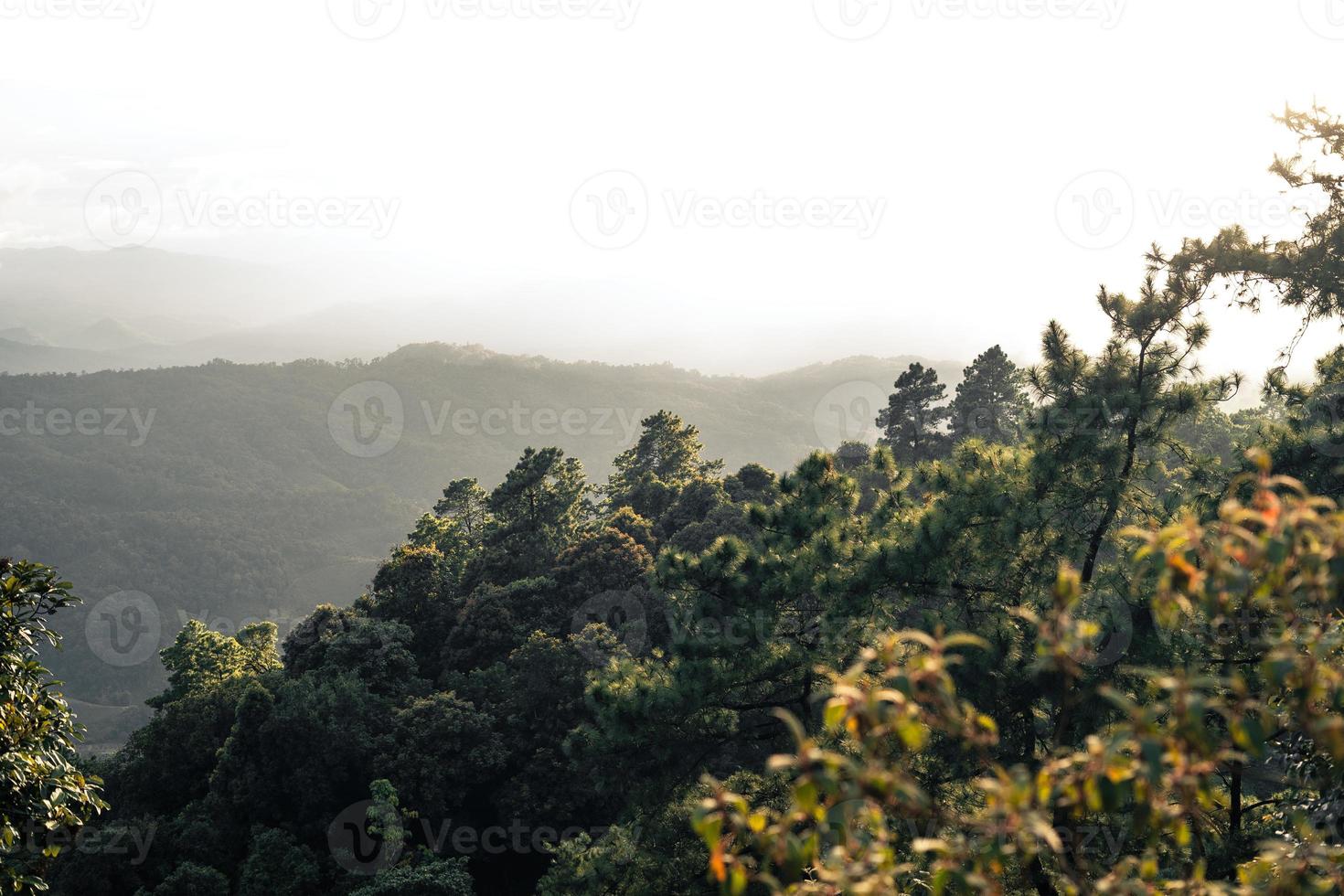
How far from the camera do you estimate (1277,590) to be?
3092mm

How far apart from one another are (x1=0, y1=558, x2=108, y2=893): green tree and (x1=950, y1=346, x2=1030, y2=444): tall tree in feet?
109

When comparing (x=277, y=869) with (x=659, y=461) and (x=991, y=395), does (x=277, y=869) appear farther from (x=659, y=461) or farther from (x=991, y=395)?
(x=991, y=395)

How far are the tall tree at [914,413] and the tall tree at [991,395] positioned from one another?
3.80 feet

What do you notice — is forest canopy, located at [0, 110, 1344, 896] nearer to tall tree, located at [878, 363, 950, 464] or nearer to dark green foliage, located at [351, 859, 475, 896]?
dark green foliage, located at [351, 859, 475, 896]

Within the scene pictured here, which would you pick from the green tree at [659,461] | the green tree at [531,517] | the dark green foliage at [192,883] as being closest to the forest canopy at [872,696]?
the dark green foliage at [192,883]

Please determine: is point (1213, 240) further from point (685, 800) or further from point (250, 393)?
point (250, 393)

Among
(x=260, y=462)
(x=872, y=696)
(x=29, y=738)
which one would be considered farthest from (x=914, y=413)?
(x=260, y=462)

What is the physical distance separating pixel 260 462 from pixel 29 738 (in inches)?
6576

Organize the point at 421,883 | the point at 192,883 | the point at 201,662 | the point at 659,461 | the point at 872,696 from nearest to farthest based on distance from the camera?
1. the point at 872,696
2. the point at 421,883
3. the point at 192,883
4. the point at 201,662
5. the point at 659,461

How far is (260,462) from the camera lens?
160 meters

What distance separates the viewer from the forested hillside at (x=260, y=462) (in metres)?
117

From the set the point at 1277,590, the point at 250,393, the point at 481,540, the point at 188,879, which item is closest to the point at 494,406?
the point at 250,393

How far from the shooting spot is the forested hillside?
117 metres

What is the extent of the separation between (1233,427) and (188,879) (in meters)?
42.6
